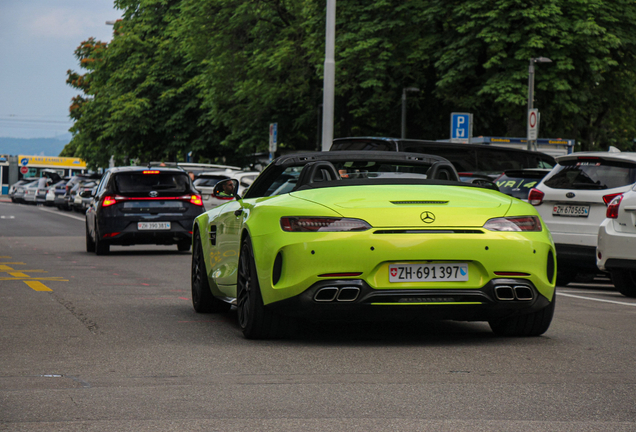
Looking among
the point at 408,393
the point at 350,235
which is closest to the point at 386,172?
the point at 350,235

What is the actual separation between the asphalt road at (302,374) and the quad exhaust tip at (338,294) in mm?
342

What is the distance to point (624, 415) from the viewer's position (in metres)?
4.89

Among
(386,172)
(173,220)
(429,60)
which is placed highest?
(429,60)

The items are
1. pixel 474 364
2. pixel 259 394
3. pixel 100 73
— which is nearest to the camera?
pixel 259 394

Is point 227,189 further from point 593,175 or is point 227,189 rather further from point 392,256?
point 593,175

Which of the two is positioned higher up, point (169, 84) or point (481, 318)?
point (169, 84)

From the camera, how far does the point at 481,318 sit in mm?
7160

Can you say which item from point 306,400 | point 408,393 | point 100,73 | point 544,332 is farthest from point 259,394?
point 100,73

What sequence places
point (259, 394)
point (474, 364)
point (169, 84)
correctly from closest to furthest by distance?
1. point (259, 394)
2. point (474, 364)
3. point (169, 84)

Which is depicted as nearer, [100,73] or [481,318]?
[481,318]

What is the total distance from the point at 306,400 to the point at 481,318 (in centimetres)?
227

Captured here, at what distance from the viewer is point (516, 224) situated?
7043 mm

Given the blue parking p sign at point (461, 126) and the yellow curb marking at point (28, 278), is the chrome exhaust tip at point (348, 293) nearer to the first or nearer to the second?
the yellow curb marking at point (28, 278)

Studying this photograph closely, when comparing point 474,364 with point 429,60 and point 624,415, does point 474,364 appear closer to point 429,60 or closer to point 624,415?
point 624,415
